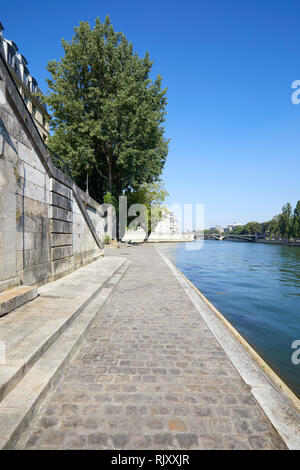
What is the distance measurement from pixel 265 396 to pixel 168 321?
258 cm

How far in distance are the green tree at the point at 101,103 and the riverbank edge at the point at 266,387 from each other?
20.5 m

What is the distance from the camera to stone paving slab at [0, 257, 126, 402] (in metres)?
2.71

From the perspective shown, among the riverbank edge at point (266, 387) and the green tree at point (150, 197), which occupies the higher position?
the green tree at point (150, 197)

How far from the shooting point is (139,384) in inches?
115

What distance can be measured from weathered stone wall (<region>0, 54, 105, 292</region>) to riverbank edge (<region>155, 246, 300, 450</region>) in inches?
172

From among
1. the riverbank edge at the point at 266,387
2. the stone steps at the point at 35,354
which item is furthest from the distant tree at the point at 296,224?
the stone steps at the point at 35,354

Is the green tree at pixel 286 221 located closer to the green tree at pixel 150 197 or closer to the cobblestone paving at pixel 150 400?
the green tree at pixel 150 197

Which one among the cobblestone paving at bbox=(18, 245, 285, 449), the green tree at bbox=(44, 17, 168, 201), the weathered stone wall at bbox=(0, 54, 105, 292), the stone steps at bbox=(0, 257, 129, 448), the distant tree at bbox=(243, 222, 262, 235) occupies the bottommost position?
the cobblestone paving at bbox=(18, 245, 285, 449)

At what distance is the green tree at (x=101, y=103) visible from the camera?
22.0 meters

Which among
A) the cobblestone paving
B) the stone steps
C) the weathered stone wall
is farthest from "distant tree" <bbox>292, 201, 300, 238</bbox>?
the stone steps

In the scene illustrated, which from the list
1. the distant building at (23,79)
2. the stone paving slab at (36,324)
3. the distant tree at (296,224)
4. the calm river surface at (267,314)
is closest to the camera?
the stone paving slab at (36,324)

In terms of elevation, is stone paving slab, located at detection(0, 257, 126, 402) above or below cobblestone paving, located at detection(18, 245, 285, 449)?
above

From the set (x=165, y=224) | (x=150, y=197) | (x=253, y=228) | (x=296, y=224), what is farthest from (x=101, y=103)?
(x=253, y=228)

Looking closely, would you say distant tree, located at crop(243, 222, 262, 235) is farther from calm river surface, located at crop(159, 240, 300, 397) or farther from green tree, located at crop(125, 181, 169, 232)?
calm river surface, located at crop(159, 240, 300, 397)
